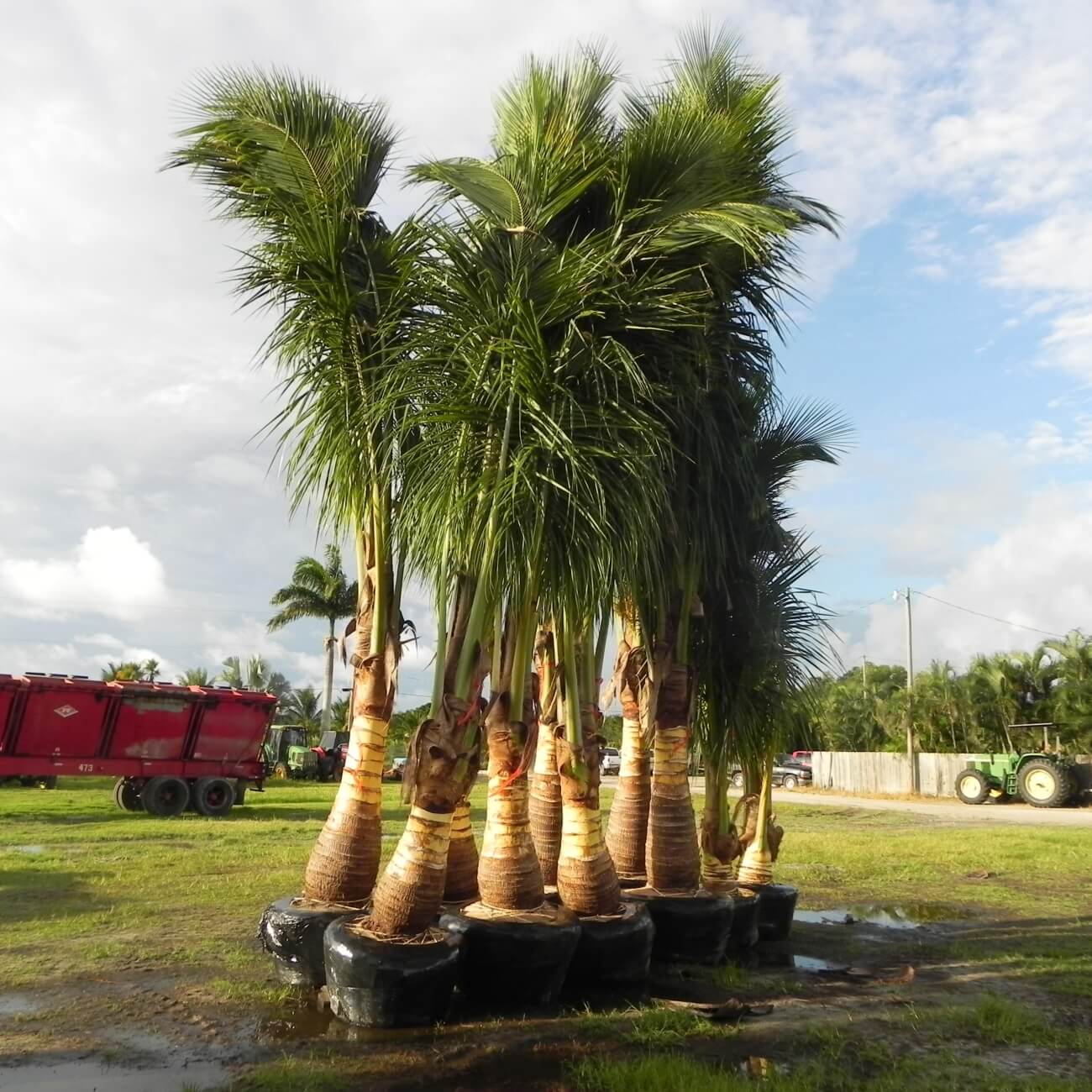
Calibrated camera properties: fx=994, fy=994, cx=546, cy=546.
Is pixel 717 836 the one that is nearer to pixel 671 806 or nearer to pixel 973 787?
pixel 671 806

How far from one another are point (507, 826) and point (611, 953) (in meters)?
1.00

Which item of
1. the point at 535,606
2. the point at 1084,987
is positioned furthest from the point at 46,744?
the point at 1084,987

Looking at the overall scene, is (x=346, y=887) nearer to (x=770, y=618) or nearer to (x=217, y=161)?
(x=770, y=618)

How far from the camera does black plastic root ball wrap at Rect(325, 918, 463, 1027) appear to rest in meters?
4.97

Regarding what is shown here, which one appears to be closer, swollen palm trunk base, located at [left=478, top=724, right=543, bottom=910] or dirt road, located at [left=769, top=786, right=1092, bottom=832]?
swollen palm trunk base, located at [left=478, top=724, right=543, bottom=910]

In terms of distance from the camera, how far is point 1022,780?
1104 inches

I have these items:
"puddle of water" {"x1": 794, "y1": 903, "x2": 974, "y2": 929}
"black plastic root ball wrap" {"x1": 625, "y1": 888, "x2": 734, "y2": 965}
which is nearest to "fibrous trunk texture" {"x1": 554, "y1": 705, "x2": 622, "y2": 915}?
"black plastic root ball wrap" {"x1": 625, "y1": 888, "x2": 734, "y2": 965}

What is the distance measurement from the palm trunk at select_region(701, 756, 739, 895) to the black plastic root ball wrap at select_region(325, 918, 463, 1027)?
332 cm

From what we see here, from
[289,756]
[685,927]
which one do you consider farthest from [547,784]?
[289,756]

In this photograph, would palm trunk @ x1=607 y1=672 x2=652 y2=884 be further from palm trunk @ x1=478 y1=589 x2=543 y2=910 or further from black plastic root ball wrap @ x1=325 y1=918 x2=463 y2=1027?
black plastic root ball wrap @ x1=325 y1=918 x2=463 y2=1027

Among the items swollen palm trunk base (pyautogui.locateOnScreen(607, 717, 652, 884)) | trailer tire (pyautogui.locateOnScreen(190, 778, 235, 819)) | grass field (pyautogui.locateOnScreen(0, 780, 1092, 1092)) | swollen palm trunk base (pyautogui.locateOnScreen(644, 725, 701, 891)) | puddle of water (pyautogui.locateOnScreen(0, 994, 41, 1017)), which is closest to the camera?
grass field (pyautogui.locateOnScreen(0, 780, 1092, 1092))

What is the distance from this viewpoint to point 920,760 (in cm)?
3422

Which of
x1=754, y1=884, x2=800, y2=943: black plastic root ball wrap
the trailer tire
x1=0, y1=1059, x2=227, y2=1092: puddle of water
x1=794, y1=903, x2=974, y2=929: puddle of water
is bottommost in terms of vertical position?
x1=0, y1=1059, x2=227, y2=1092: puddle of water

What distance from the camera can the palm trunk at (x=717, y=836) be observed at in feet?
26.1
